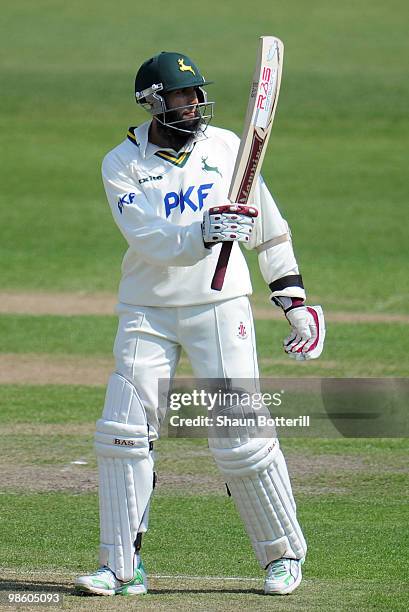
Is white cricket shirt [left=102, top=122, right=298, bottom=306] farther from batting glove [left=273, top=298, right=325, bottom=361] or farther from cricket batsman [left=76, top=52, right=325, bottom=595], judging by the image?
batting glove [left=273, top=298, right=325, bottom=361]

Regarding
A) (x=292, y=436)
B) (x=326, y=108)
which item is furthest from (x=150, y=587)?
(x=326, y=108)

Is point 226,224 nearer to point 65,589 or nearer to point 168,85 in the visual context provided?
point 168,85

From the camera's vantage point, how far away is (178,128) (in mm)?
5629

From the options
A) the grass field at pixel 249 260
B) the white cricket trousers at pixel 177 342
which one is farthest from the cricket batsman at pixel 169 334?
the grass field at pixel 249 260

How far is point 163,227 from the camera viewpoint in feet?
17.7

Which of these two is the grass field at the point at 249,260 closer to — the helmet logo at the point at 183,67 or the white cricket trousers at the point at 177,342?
the white cricket trousers at the point at 177,342

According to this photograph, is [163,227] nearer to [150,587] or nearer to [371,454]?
[150,587]

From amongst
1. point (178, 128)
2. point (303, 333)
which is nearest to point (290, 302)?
point (303, 333)

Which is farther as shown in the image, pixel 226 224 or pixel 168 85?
pixel 168 85

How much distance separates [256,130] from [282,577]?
170 centimetres

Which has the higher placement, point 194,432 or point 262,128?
point 262,128

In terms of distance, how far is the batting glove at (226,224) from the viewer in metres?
5.24

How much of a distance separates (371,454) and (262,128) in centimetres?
319

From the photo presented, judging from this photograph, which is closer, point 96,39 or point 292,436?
point 292,436
